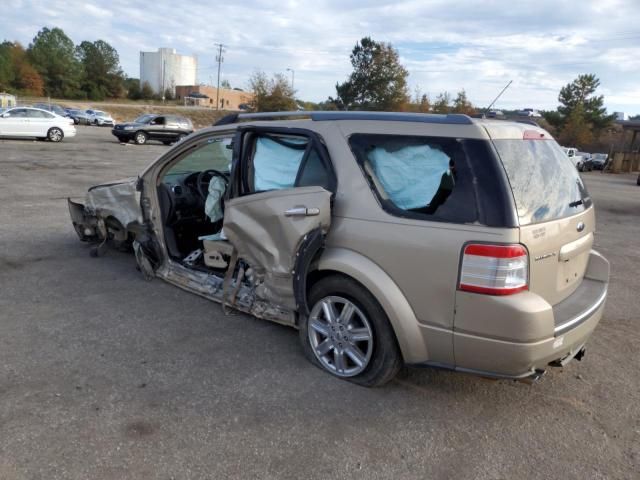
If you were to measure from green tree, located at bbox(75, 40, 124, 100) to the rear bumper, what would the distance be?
93422 mm

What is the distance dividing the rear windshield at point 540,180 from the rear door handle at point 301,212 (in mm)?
1143

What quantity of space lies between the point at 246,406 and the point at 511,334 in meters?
1.58

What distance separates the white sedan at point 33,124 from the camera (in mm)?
21453

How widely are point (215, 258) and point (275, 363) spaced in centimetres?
122

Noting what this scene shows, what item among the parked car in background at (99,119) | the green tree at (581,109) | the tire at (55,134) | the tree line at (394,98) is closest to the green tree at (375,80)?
the tree line at (394,98)

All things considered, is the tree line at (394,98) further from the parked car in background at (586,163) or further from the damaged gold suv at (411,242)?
the damaged gold suv at (411,242)

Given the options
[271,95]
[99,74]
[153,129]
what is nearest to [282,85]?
[271,95]

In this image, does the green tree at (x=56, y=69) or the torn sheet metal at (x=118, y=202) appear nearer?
the torn sheet metal at (x=118, y=202)

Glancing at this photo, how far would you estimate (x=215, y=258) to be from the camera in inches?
170

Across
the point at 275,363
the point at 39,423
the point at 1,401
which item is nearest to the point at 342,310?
the point at 275,363

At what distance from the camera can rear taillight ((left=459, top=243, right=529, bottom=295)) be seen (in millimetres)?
2605

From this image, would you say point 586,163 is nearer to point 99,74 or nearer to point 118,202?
point 118,202

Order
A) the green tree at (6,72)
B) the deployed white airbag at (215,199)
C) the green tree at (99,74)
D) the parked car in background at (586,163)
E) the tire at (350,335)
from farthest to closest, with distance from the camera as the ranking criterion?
1. the green tree at (99,74)
2. the green tree at (6,72)
3. the parked car in background at (586,163)
4. the deployed white airbag at (215,199)
5. the tire at (350,335)

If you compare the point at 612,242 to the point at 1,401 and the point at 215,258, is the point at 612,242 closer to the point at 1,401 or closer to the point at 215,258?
the point at 215,258
